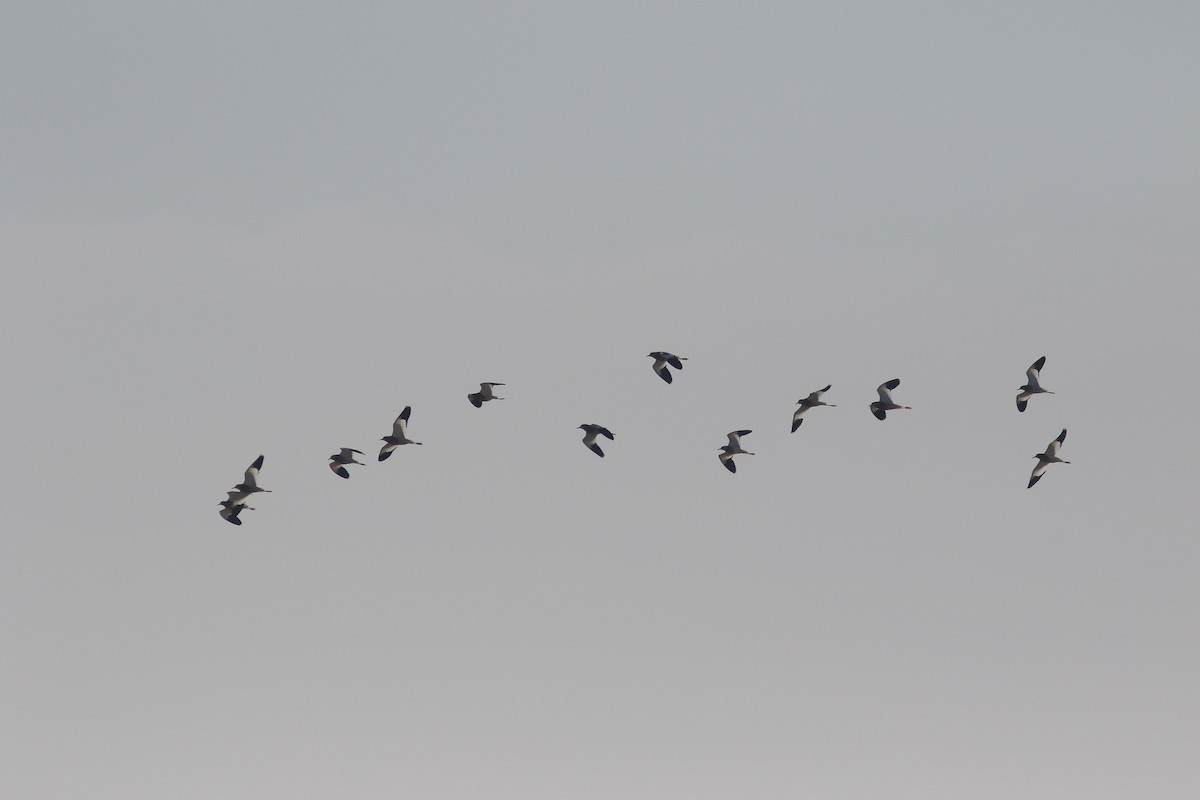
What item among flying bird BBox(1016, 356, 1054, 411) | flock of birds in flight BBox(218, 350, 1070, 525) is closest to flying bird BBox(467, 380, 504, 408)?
flock of birds in flight BBox(218, 350, 1070, 525)

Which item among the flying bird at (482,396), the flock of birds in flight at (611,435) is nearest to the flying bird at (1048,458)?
the flock of birds in flight at (611,435)

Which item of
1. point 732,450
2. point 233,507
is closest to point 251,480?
point 233,507

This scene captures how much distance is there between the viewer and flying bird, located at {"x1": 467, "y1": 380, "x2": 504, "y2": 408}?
102125 millimetres

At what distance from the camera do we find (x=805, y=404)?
10681cm

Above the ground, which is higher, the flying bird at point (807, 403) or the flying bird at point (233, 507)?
the flying bird at point (807, 403)

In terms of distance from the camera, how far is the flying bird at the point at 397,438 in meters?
106

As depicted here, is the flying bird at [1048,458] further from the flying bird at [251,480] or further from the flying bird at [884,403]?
the flying bird at [251,480]

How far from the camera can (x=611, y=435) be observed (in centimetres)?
10125

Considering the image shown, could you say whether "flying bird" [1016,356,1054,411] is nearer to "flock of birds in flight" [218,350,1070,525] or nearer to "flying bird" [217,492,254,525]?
"flock of birds in flight" [218,350,1070,525]

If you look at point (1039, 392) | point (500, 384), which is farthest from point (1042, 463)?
point (500, 384)

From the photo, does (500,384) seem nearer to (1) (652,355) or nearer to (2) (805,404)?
(1) (652,355)

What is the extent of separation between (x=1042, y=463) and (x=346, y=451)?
3586 centimetres

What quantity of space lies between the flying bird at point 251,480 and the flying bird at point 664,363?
20.2m

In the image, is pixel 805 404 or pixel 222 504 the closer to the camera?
pixel 222 504
